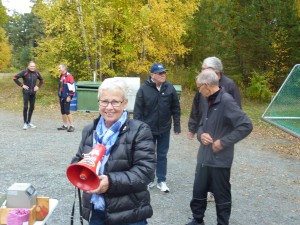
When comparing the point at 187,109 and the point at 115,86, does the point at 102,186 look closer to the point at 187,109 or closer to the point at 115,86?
the point at 115,86

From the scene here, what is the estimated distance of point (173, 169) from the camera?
673cm

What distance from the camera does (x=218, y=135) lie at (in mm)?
3840

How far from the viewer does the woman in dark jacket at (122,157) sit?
7.93 ft

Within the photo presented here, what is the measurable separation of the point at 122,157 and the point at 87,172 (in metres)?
0.29

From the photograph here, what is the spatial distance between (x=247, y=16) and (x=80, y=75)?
8114 millimetres

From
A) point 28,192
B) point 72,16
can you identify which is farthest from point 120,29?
point 28,192

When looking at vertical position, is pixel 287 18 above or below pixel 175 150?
above

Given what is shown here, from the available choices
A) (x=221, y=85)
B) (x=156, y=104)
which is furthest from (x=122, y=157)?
(x=156, y=104)

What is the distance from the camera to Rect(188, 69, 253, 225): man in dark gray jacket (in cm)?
371

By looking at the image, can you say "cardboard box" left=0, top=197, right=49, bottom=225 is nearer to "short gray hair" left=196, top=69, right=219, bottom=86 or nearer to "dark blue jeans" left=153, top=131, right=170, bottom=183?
"short gray hair" left=196, top=69, right=219, bottom=86

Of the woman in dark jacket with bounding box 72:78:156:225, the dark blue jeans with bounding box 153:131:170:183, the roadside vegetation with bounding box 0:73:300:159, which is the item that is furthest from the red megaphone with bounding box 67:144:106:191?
the roadside vegetation with bounding box 0:73:300:159

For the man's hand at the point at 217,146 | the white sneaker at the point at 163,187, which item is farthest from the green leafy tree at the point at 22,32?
the man's hand at the point at 217,146

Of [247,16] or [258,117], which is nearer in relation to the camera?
[258,117]

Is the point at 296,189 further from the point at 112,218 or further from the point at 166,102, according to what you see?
the point at 112,218
